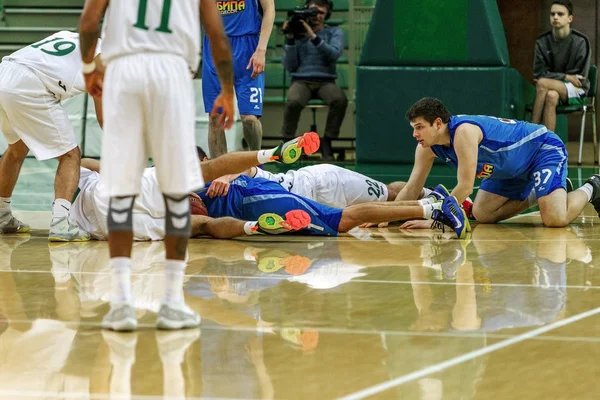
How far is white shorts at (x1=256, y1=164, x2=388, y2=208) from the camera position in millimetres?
6312

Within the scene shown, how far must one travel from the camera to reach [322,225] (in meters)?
5.79

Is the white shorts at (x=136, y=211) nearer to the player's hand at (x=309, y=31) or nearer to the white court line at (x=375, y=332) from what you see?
the white court line at (x=375, y=332)

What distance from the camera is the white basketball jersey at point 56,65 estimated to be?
573cm

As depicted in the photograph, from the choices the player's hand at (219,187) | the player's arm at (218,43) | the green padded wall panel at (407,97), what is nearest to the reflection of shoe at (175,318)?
the player's arm at (218,43)

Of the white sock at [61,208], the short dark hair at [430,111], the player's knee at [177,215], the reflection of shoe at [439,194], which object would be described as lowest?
the reflection of shoe at [439,194]

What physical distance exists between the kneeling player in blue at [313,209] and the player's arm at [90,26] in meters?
2.35

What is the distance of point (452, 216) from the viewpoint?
5652 millimetres

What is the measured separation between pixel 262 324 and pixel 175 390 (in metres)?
0.82

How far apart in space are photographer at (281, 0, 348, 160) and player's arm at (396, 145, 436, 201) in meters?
5.14

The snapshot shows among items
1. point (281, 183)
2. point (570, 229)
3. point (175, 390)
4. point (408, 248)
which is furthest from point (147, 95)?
point (570, 229)

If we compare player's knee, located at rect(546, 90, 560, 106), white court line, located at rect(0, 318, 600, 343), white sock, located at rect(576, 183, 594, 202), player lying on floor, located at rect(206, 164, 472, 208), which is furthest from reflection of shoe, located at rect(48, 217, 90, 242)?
player's knee, located at rect(546, 90, 560, 106)

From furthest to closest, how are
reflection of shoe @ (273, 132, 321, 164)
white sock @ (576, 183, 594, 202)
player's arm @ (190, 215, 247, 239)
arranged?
white sock @ (576, 183, 594, 202)
player's arm @ (190, 215, 247, 239)
reflection of shoe @ (273, 132, 321, 164)

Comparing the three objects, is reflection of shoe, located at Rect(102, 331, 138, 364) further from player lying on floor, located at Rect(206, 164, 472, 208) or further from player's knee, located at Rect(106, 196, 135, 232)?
player lying on floor, located at Rect(206, 164, 472, 208)

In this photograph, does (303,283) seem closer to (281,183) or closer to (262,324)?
(262,324)
